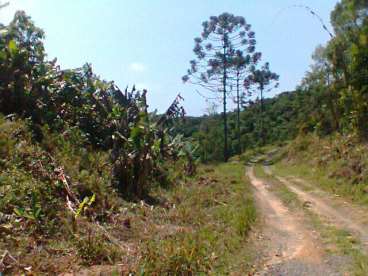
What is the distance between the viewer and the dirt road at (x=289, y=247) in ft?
26.2

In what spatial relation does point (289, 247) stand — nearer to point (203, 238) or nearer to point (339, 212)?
point (203, 238)

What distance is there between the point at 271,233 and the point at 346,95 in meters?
15.6

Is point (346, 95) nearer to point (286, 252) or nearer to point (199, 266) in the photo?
point (286, 252)

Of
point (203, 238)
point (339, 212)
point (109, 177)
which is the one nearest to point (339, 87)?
point (339, 212)

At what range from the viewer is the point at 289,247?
9.62m

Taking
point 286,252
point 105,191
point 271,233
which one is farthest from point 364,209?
point 105,191

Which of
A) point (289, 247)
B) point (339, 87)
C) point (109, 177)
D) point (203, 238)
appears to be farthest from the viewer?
point (339, 87)

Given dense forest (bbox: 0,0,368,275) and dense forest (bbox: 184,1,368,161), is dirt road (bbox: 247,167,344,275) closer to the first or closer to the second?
dense forest (bbox: 0,0,368,275)

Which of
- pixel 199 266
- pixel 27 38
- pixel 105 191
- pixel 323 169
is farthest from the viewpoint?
pixel 323 169

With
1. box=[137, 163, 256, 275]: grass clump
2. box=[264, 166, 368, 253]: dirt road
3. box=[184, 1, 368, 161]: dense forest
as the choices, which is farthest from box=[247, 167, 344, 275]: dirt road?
box=[184, 1, 368, 161]: dense forest

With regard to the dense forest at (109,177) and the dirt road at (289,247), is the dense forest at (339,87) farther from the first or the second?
the dirt road at (289,247)

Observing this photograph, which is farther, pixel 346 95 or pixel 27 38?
pixel 346 95

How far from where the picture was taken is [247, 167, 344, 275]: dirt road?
26.2ft

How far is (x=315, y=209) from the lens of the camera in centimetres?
1433
